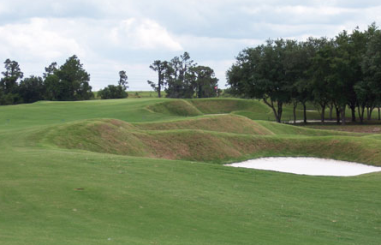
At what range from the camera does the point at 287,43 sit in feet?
281

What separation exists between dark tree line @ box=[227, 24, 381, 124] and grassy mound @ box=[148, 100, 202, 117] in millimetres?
14096

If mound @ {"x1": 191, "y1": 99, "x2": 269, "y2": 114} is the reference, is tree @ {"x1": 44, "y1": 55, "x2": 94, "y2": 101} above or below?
above

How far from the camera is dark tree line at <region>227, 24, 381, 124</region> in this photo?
68.3 metres

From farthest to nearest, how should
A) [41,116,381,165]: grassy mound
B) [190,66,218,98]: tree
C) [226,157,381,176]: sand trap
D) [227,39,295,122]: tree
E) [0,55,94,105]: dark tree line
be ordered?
1. [190,66,218,98]: tree
2. [0,55,94,105]: dark tree line
3. [227,39,295,122]: tree
4. [226,157,381,176]: sand trap
5. [41,116,381,165]: grassy mound

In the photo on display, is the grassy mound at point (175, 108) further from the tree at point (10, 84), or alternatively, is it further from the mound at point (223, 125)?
the tree at point (10, 84)

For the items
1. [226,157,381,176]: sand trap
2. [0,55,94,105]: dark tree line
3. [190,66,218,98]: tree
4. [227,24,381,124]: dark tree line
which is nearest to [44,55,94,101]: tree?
[0,55,94,105]: dark tree line

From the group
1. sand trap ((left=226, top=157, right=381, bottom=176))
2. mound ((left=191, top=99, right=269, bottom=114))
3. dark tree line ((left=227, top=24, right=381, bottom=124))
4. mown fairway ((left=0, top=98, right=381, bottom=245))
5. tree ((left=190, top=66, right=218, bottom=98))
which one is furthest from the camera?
tree ((left=190, top=66, right=218, bottom=98))

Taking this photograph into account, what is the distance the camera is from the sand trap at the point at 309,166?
33.4m

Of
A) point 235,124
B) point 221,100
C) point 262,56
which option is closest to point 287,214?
point 235,124

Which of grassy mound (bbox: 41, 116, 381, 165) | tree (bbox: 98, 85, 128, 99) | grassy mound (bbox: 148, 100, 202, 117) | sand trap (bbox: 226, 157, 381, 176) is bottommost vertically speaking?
sand trap (bbox: 226, 157, 381, 176)

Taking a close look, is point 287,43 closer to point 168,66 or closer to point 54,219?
point 168,66

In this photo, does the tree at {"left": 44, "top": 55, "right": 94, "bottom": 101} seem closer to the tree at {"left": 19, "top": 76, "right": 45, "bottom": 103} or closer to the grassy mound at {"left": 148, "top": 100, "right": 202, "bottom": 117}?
the tree at {"left": 19, "top": 76, "right": 45, "bottom": 103}

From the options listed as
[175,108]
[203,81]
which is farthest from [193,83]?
[175,108]

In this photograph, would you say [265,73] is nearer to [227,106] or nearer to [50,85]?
[227,106]
